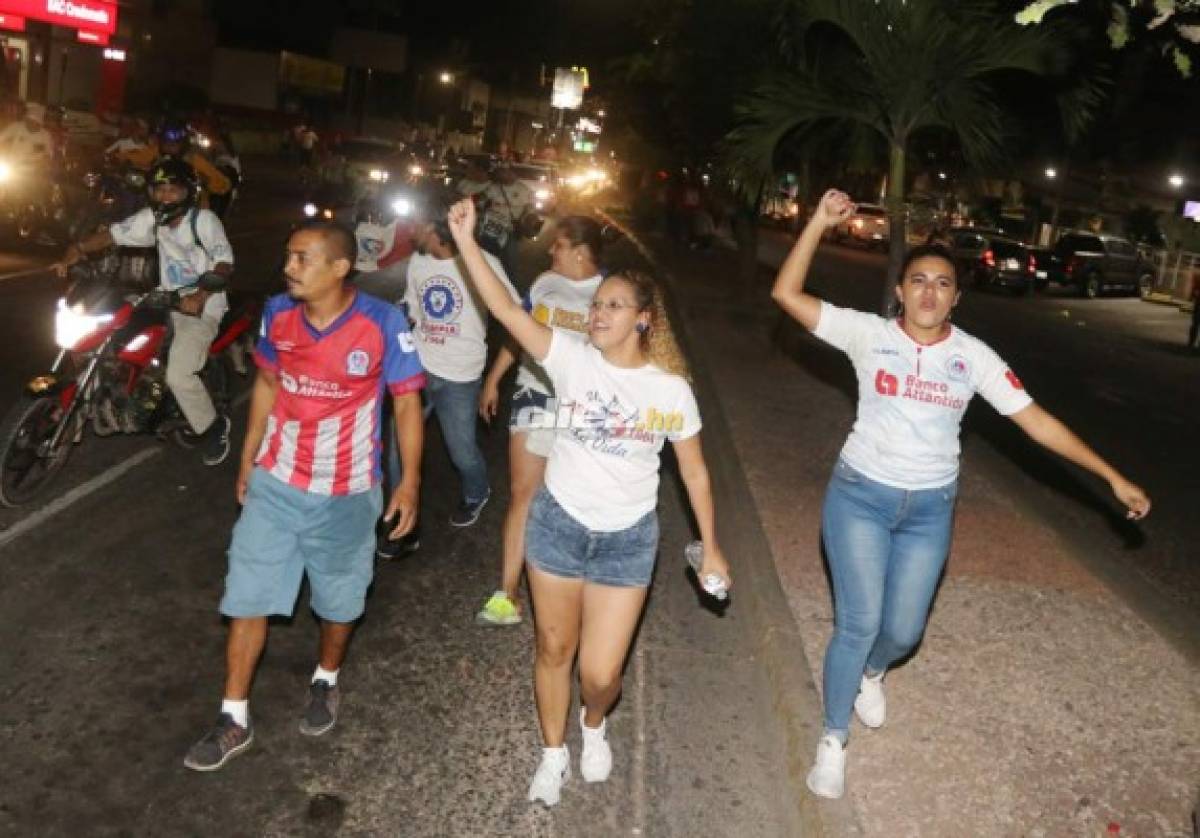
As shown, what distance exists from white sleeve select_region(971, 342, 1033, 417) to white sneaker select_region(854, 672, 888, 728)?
132cm

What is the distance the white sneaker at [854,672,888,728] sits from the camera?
475 cm

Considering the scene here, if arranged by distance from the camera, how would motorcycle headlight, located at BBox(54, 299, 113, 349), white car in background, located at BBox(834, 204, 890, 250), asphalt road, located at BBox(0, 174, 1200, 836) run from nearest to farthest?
asphalt road, located at BBox(0, 174, 1200, 836) < motorcycle headlight, located at BBox(54, 299, 113, 349) < white car in background, located at BBox(834, 204, 890, 250)

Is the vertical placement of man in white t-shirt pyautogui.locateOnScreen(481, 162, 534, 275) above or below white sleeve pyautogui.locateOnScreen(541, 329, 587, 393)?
above

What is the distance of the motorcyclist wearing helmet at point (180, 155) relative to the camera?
430 inches

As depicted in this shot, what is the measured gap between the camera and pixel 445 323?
242 inches

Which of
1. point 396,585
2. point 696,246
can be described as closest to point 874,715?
point 396,585

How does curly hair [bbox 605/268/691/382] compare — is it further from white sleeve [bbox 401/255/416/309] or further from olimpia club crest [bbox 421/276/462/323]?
white sleeve [bbox 401/255/416/309]

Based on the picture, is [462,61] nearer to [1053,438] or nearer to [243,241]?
[243,241]

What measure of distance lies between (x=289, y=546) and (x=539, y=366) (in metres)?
1.74

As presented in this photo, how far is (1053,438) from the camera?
4.34 meters

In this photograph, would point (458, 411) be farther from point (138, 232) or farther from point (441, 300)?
point (138, 232)

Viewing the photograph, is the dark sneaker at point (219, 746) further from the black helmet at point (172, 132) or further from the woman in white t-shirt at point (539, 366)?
the black helmet at point (172, 132)

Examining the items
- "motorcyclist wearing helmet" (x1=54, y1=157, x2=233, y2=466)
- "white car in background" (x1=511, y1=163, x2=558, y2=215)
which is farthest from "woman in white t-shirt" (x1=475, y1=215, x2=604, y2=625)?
"white car in background" (x1=511, y1=163, x2=558, y2=215)

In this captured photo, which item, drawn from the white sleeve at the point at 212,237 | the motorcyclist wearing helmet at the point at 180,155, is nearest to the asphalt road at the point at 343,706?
the white sleeve at the point at 212,237
